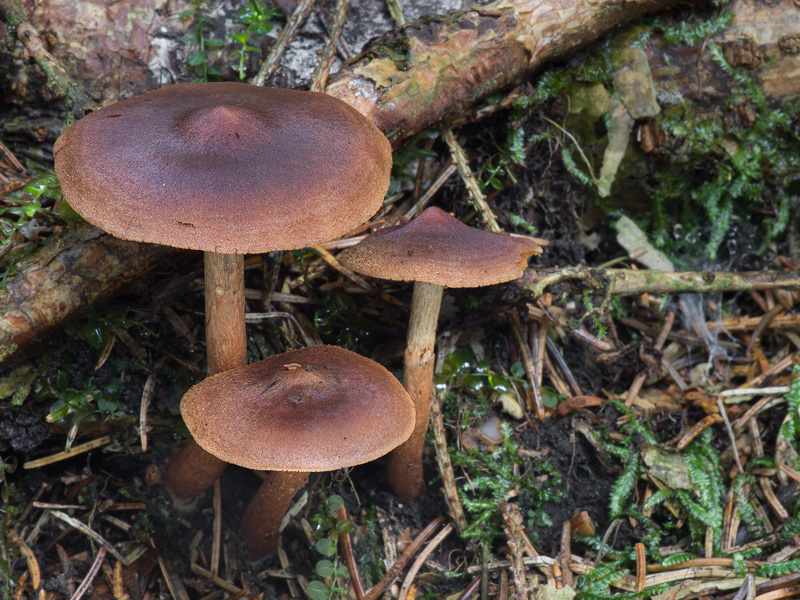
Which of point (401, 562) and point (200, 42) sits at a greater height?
point (200, 42)

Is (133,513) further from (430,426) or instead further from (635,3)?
(635,3)

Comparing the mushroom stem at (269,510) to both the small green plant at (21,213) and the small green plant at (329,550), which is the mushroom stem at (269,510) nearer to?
the small green plant at (329,550)

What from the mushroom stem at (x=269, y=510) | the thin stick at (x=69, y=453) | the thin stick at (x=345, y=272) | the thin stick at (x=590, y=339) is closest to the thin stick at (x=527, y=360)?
the thin stick at (x=590, y=339)

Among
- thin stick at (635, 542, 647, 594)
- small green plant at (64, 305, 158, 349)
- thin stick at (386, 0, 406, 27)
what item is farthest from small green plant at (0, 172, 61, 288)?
thin stick at (635, 542, 647, 594)

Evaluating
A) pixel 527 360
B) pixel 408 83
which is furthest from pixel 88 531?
pixel 408 83

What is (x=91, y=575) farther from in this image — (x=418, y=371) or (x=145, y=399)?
(x=418, y=371)

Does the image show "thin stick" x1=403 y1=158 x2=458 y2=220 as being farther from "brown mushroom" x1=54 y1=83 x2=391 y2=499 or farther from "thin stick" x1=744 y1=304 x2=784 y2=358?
"thin stick" x1=744 y1=304 x2=784 y2=358

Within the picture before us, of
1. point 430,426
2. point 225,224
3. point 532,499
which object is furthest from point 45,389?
point 532,499
